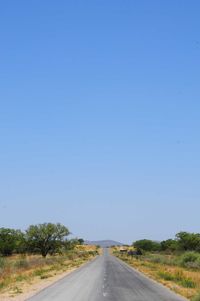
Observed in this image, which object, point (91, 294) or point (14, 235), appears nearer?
point (91, 294)

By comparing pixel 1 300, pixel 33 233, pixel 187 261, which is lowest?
pixel 1 300

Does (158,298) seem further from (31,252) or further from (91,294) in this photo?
(31,252)

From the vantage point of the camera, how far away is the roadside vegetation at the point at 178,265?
32719 millimetres

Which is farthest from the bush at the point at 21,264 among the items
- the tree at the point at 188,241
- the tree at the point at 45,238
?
the tree at the point at 188,241

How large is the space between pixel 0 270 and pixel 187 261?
36.4 metres

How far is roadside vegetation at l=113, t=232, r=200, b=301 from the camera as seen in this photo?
32.7 m

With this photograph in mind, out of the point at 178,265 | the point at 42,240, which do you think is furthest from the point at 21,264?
the point at 42,240

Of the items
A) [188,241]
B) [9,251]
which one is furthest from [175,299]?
[188,241]

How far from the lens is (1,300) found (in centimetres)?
2380

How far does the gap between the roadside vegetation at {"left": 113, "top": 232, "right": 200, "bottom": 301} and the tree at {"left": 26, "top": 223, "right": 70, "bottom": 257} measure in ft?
44.3

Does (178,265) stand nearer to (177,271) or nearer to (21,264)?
(177,271)

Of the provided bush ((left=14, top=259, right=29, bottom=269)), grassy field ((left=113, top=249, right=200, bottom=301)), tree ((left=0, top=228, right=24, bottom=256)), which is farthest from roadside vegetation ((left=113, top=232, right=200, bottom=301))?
tree ((left=0, top=228, right=24, bottom=256))

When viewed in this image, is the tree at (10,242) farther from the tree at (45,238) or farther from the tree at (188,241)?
the tree at (188,241)

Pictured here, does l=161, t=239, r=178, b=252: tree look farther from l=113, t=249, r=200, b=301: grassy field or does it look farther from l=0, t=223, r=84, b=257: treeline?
l=113, t=249, r=200, b=301: grassy field
